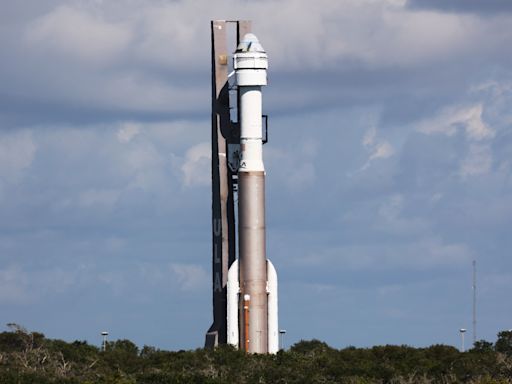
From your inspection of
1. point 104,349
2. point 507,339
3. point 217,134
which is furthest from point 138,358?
point 507,339

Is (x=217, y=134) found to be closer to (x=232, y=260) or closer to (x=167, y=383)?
(x=232, y=260)

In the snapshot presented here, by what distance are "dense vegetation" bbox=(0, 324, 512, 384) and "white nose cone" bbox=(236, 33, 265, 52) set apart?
17504mm

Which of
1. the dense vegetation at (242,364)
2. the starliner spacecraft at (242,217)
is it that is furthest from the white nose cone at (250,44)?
the dense vegetation at (242,364)

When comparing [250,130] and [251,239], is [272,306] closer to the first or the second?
[251,239]

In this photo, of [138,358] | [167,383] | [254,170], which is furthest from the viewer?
[138,358]

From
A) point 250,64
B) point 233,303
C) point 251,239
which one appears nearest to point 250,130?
point 250,64

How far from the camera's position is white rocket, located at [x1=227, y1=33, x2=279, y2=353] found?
317 ft

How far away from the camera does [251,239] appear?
316ft

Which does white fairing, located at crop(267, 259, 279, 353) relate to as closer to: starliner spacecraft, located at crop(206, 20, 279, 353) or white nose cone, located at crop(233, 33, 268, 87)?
starliner spacecraft, located at crop(206, 20, 279, 353)

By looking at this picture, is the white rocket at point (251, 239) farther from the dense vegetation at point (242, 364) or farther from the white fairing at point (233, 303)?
the dense vegetation at point (242, 364)

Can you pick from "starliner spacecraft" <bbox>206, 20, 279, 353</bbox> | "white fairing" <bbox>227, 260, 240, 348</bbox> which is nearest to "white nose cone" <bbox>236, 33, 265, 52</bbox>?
"starliner spacecraft" <bbox>206, 20, 279, 353</bbox>

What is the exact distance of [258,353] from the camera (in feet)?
320

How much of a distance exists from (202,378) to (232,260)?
11.9 m

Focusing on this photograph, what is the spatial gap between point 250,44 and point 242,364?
18.8 metres
